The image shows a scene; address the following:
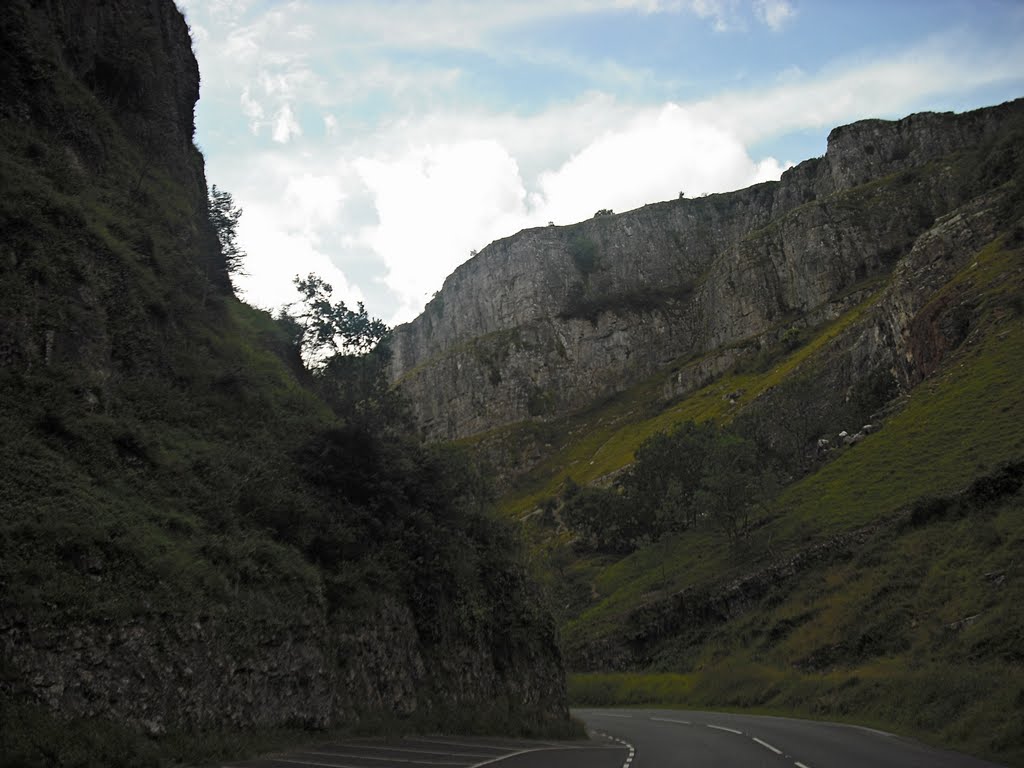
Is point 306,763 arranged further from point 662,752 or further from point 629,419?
point 629,419

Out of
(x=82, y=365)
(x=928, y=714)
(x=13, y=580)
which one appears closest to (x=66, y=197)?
(x=82, y=365)

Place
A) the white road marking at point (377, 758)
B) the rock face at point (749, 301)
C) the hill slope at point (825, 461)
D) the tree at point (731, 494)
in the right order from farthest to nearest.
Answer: the rock face at point (749, 301), the tree at point (731, 494), the hill slope at point (825, 461), the white road marking at point (377, 758)

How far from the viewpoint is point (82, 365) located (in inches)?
773

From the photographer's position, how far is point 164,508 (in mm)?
18312

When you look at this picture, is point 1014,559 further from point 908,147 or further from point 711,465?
point 908,147

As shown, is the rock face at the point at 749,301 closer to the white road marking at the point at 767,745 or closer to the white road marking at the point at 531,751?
the white road marking at the point at 767,745

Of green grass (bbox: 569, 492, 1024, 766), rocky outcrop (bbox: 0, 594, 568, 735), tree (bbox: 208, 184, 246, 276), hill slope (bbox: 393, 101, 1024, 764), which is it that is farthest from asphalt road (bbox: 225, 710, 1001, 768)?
tree (bbox: 208, 184, 246, 276)

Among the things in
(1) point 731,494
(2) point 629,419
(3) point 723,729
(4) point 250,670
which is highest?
(2) point 629,419

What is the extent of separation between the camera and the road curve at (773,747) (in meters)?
17.1

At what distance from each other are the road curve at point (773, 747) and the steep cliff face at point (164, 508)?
4739 mm

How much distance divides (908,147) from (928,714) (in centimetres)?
18807

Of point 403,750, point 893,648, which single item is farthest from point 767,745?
point 893,648

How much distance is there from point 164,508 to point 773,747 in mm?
16143

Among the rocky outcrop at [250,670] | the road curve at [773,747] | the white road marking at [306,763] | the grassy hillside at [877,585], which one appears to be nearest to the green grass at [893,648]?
the grassy hillside at [877,585]
